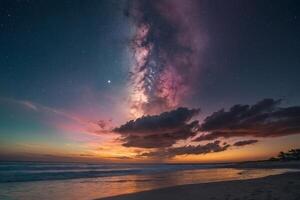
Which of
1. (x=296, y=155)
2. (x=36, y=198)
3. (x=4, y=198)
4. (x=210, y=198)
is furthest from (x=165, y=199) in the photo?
(x=296, y=155)

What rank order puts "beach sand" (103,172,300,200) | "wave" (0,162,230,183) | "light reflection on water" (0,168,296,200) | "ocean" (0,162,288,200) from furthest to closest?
1. "wave" (0,162,230,183)
2. "ocean" (0,162,288,200)
3. "light reflection on water" (0,168,296,200)
4. "beach sand" (103,172,300,200)

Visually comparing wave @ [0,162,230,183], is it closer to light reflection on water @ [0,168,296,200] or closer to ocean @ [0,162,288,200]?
ocean @ [0,162,288,200]

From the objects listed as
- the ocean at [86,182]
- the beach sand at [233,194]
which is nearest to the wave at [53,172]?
the ocean at [86,182]

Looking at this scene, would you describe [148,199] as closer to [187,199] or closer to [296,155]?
[187,199]

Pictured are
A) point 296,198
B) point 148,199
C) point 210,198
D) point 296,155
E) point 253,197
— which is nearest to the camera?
point 296,198

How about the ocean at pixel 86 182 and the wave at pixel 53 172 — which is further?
the wave at pixel 53 172

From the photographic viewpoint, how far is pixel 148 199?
15477 mm

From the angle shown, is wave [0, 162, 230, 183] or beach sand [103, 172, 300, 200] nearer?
beach sand [103, 172, 300, 200]

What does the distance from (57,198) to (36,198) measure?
125cm

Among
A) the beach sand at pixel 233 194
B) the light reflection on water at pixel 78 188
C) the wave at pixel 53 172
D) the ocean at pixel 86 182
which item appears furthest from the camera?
the wave at pixel 53 172

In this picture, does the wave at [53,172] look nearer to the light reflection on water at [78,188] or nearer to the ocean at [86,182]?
the ocean at [86,182]

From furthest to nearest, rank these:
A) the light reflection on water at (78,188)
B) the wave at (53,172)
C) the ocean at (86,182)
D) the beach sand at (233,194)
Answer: the wave at (53,172) → the ocean at (86,182) → the light reflection on water at (78,188) → the beach sand at (233,194)

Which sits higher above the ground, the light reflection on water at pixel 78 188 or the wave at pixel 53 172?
the wave at pixel 53 172

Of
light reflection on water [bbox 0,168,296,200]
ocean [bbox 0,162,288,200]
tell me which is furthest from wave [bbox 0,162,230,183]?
light reflection on water [bbox 0,168,296,200]
